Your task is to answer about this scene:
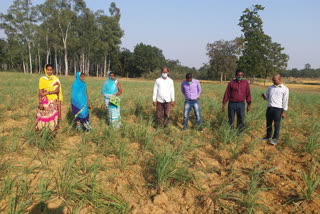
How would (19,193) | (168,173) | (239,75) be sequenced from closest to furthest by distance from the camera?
(19,193) < (168,173) < (239,75)

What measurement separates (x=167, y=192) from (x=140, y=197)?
35cm

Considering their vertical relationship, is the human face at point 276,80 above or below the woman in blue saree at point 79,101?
above

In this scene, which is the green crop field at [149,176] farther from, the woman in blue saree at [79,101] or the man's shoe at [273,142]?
the woman in blue saree at [79,101]

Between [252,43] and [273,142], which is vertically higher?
[252,43]

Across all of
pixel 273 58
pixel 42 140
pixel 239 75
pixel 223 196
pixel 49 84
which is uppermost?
pixel 273 58

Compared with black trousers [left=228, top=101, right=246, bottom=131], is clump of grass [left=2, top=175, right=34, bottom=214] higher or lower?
lower

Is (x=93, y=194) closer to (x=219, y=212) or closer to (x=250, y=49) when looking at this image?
(x=219, y=212)

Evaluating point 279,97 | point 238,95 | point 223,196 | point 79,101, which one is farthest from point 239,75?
point 79,101

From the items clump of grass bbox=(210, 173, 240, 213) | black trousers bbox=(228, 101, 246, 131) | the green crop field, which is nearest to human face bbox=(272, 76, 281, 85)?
black trousers bbox=(228, 101, 246, 131)

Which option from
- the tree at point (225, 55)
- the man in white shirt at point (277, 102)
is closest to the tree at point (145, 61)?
the tree at point (225, 55)

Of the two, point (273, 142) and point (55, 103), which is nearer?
point (55, 103)

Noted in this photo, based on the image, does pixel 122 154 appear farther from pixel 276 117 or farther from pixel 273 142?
pixel 276 117

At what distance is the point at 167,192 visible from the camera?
91.2 inches

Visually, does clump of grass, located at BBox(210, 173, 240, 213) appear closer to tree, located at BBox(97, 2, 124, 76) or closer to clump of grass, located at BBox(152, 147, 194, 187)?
clump of grass, located at BBox(152, 147, 194, 187)
